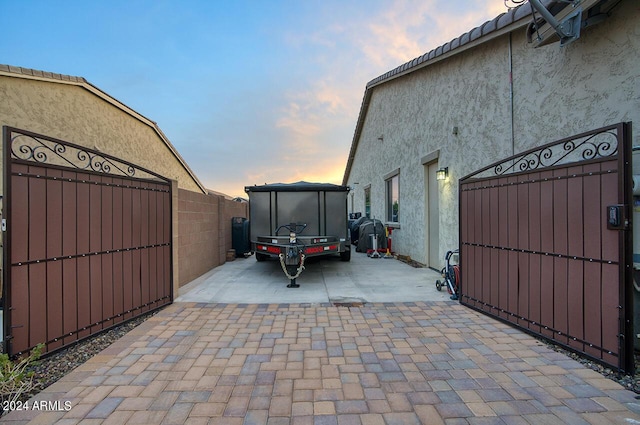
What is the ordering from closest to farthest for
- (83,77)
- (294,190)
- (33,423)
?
(33,423)
(294,190)
(83,77)

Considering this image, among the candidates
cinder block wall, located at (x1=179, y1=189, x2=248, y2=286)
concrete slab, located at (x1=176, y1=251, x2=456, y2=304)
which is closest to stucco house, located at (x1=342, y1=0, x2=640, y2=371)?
concrete slab, located at (x1=176, y1=251, x2=456, y2=304)

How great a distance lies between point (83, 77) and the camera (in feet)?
25.8

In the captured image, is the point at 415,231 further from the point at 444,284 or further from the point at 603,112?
the point at 603,112

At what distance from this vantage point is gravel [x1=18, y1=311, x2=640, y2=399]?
2.51m

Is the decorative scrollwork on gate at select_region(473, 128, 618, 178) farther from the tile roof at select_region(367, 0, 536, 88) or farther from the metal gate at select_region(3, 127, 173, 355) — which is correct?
the metal gate at select_region(3, 127, 173, 355)

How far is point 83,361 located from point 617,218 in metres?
5.34

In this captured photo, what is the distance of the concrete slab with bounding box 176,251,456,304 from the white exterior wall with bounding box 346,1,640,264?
1254 millimetres

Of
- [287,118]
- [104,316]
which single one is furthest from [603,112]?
[287,118]

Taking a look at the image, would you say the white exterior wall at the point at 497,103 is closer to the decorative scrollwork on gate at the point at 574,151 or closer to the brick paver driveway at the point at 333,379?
the decorative scrollwork on gate at the point at 574,151

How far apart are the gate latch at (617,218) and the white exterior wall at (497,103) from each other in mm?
1273

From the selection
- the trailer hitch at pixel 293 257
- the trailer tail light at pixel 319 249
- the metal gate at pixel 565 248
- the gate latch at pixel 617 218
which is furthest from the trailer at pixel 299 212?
the gate latch at pixel 617 218

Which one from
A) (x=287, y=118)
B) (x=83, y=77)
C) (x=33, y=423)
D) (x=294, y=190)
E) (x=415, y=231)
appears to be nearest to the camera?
(x=33, y=423)

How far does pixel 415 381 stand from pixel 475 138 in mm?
5096

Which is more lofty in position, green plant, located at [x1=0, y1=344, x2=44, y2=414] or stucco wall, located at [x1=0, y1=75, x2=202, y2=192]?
stucco wall, located at [x1=0, y1=75, x2=202, y2=192]
